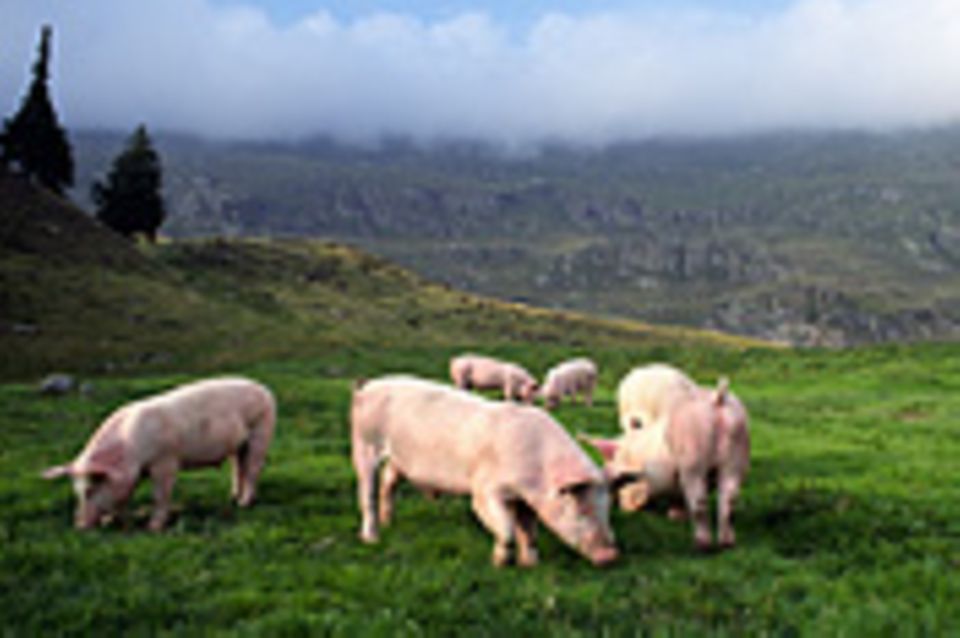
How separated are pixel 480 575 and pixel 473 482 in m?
1.20

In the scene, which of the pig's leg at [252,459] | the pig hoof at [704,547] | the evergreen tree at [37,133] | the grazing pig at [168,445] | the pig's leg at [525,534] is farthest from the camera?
the evergreen tree at [37,133]

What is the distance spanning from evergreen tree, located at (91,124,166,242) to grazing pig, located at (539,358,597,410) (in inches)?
2543

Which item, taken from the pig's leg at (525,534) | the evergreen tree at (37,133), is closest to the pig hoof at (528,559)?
the pig's leg at (525,534)

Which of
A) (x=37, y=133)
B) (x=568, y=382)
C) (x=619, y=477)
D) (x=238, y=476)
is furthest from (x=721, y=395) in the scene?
(x=37, y=133)

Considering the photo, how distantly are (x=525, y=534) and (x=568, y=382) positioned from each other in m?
19.8

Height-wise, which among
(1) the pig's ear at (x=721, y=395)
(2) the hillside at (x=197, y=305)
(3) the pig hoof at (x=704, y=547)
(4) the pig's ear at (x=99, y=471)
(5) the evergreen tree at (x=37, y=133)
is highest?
(5) the evergreen tree at (x=37, y=133)

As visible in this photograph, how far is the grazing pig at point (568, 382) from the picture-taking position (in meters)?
28.2

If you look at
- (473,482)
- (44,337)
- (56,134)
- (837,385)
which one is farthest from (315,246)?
(473,482)

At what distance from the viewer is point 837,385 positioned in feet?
109

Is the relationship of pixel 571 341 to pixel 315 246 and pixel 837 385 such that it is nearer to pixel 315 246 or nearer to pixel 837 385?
pixel 315 246

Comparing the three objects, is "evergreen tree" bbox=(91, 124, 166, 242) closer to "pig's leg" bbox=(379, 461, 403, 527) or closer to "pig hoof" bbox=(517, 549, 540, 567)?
"pig's leg" bbox=(379, 461, 403, 527)

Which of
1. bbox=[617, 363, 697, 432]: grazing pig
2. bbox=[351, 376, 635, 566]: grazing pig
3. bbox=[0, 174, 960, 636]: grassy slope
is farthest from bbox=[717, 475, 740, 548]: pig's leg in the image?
bbox=[351, 376, 635, 566]: grazing pig

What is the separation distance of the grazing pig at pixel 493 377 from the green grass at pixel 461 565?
12055 mm

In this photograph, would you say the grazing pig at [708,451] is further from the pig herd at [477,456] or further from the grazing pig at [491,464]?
the grazing pig at [491,464]
